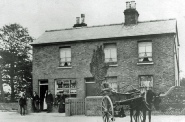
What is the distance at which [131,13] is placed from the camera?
80.1 feet

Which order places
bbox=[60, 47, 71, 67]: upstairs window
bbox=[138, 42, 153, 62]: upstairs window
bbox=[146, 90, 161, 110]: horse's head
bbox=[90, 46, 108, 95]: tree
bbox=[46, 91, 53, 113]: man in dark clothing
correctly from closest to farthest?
bbox=[146, 90, 161, 110]: horse's head, bbox=[138, 42, 153, 62]: upstairs window, bbox=[90, 46, 108, 95]: tree, bbox=[46, 91, 53, 113]: man in dark clothing, bbox=[60, 47, 71, 67]: upstairs window

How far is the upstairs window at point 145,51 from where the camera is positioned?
22200mm

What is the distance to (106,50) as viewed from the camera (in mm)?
23406

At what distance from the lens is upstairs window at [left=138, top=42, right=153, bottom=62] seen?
22200 millimetres

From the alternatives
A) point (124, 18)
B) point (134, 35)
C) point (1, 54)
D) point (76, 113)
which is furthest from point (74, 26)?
point (1, 54)

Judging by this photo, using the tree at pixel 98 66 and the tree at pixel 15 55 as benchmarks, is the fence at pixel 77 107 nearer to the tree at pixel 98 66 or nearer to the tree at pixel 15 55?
the tree at pixel 98 66

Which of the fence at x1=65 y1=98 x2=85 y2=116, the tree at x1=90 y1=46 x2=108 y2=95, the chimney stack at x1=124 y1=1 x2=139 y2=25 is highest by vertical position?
the chimney stack at x1=124 y1=1 x2=139 y2=25

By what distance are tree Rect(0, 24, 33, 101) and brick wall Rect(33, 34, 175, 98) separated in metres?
17.7

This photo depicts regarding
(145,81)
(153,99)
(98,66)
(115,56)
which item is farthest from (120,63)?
(153,99)

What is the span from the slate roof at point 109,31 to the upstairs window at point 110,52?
78cm

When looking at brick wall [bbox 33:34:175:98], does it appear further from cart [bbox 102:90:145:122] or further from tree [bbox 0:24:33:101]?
tree [bbox 0:24:33:101]

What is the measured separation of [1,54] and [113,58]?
22961 millimetres

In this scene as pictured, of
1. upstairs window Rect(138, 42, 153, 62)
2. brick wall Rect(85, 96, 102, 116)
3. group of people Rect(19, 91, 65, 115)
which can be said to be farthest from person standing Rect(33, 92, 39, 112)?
upstairs window Rect(138, 42, 153, 62)

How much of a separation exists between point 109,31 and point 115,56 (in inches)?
90.0
